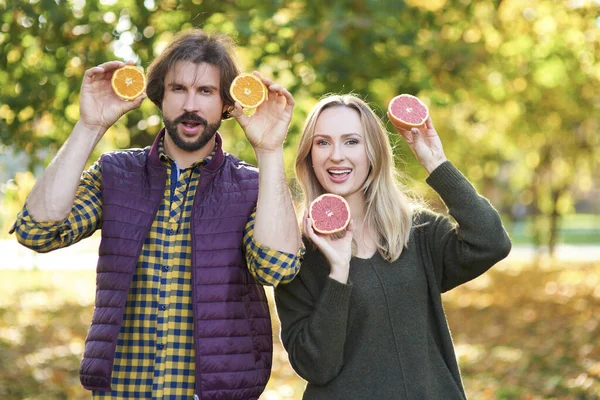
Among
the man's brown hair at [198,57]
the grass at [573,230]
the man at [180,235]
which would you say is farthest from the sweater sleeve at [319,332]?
the grass at [573,230]

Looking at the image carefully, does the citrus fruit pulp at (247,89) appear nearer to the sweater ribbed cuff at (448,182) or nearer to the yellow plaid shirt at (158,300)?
the yellow plaid shirt at (158,300)

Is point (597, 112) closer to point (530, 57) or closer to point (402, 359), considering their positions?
point (530, 57)

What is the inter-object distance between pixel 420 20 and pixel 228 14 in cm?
269

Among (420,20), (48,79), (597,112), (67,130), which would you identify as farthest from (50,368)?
(597,112)

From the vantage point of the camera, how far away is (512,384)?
30.2 feet

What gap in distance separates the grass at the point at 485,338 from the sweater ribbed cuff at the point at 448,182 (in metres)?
5.25

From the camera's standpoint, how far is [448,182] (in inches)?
148

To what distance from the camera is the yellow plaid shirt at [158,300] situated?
11.4 ft

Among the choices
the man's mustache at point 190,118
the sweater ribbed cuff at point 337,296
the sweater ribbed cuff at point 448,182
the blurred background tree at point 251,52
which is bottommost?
the sweater ribbed cuff at point 337,296

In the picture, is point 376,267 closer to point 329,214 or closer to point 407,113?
point 329,214

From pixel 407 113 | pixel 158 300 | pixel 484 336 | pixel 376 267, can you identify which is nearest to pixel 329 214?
pixel 376 267

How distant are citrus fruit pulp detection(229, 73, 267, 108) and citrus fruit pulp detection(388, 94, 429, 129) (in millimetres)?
650

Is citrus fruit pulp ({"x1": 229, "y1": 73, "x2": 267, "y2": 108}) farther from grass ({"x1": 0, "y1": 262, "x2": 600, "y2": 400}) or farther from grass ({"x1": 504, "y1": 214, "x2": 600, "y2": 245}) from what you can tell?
grass ({"x1": 504, "y1": 214, "x2": 600, "y2": 245})

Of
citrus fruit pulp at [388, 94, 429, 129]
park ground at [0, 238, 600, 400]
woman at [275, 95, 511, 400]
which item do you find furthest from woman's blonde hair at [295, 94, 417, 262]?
park ground at [0, 238, 600, 400]
